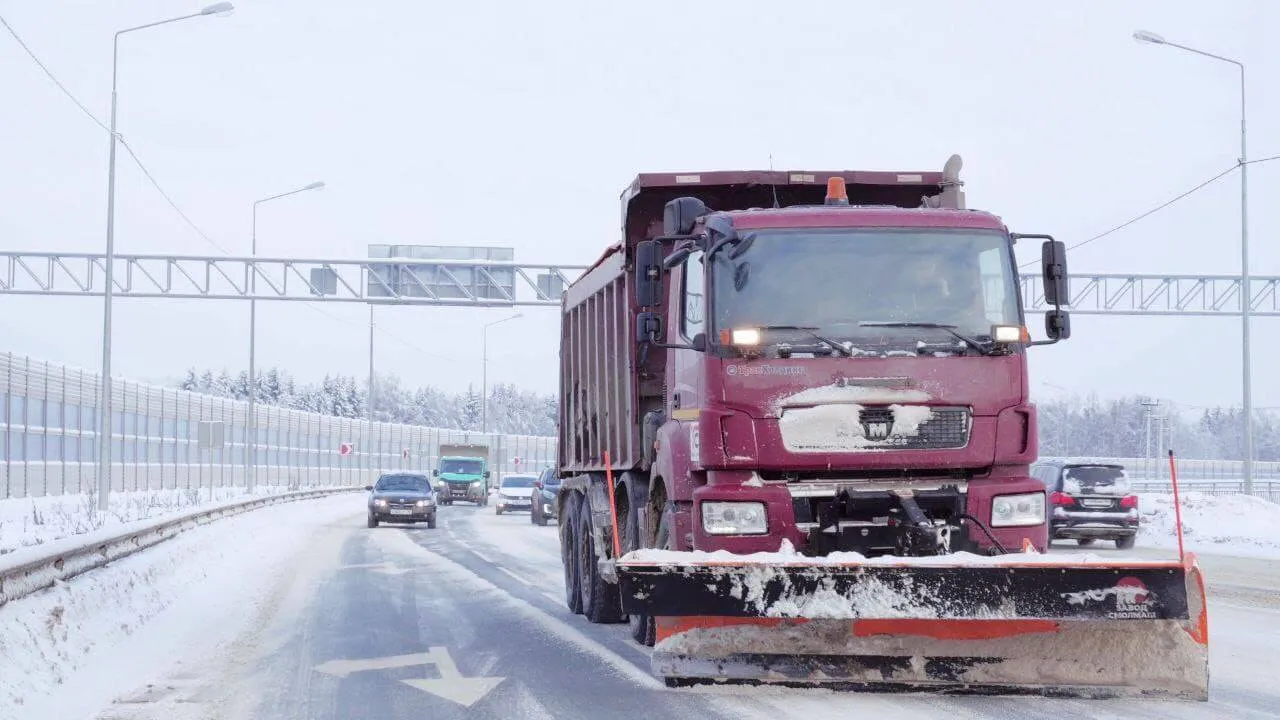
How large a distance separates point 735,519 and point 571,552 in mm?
6245

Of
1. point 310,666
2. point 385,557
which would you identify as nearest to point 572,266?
point 385,557

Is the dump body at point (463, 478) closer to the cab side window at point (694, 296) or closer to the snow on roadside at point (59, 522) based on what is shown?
the snow on roadside at point (59, 522)

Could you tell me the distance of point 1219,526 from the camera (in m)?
34.9

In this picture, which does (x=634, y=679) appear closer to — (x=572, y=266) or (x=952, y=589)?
(x=952, y=589)

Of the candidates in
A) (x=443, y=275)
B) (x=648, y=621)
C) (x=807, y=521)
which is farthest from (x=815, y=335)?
(x=443, y=275)

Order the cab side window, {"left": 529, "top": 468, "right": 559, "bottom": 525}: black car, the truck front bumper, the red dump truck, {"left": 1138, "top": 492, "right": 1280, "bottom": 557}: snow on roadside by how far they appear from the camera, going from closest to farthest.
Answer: the red dump truck
the truck front bumper
the cab side window
{"left": 1138, "top": 492, "right": 1280, "bottom": 557}: snow on roadside
{"left": 529, "top": 468, "right": 559, "bottom": 525}: black car

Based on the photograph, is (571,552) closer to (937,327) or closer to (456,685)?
(456,685)

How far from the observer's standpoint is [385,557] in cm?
2514

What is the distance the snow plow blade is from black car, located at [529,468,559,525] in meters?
30.3

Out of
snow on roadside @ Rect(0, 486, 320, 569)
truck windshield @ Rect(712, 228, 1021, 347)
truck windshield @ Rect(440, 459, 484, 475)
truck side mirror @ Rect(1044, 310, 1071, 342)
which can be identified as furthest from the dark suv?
truck windshield @ Rect(440, 459, 484, 475)

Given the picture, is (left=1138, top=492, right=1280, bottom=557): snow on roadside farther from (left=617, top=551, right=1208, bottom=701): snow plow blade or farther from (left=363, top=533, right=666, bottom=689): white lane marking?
(left=617, top=551, right=1208, bottom=701): snow plow blade

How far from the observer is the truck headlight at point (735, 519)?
934cm

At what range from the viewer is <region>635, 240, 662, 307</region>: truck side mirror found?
33.2ft

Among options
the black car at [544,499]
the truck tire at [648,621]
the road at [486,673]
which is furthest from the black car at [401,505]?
the truck tire at [648,621]
